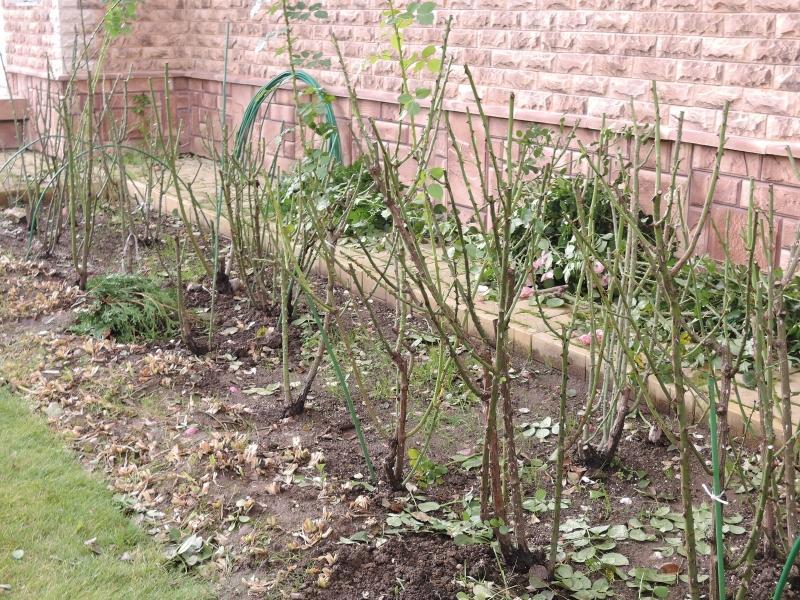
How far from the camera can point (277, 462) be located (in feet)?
11.4

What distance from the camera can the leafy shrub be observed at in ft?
15.5

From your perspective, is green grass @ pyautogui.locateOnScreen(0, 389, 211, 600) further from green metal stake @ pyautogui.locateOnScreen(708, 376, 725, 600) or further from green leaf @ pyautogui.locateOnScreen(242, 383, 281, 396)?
green metal stake @ pyautogui.locateOnScreen(708, 376, 725, 600)

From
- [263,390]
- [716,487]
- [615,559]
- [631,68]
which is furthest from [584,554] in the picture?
[631,68]

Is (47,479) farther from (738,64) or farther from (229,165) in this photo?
(738,64)

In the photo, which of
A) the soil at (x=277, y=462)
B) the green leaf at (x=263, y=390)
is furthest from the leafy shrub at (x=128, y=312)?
the green leaf at (x=263, y=390)

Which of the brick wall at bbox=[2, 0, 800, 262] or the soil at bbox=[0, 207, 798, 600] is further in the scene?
the brick wall at bbox=[2, 0, 800, 262]

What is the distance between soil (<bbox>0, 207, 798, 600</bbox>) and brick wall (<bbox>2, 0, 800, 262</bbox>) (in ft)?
3.52

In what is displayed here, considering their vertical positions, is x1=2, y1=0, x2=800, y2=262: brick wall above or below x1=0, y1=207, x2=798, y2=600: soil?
above

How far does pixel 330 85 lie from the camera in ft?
25.9

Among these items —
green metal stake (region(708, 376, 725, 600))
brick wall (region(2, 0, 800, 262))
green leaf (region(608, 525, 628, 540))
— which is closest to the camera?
green metal stake (region(708, 376, 725, 600))

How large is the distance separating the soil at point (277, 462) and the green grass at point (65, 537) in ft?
0.27

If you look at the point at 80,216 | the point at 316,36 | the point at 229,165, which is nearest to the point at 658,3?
the point at 229,165

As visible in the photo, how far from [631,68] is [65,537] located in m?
3.83

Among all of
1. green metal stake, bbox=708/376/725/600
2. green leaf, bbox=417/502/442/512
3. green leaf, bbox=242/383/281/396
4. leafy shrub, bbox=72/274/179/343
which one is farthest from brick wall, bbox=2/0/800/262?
green leaf, bbox=242/383/281/396
